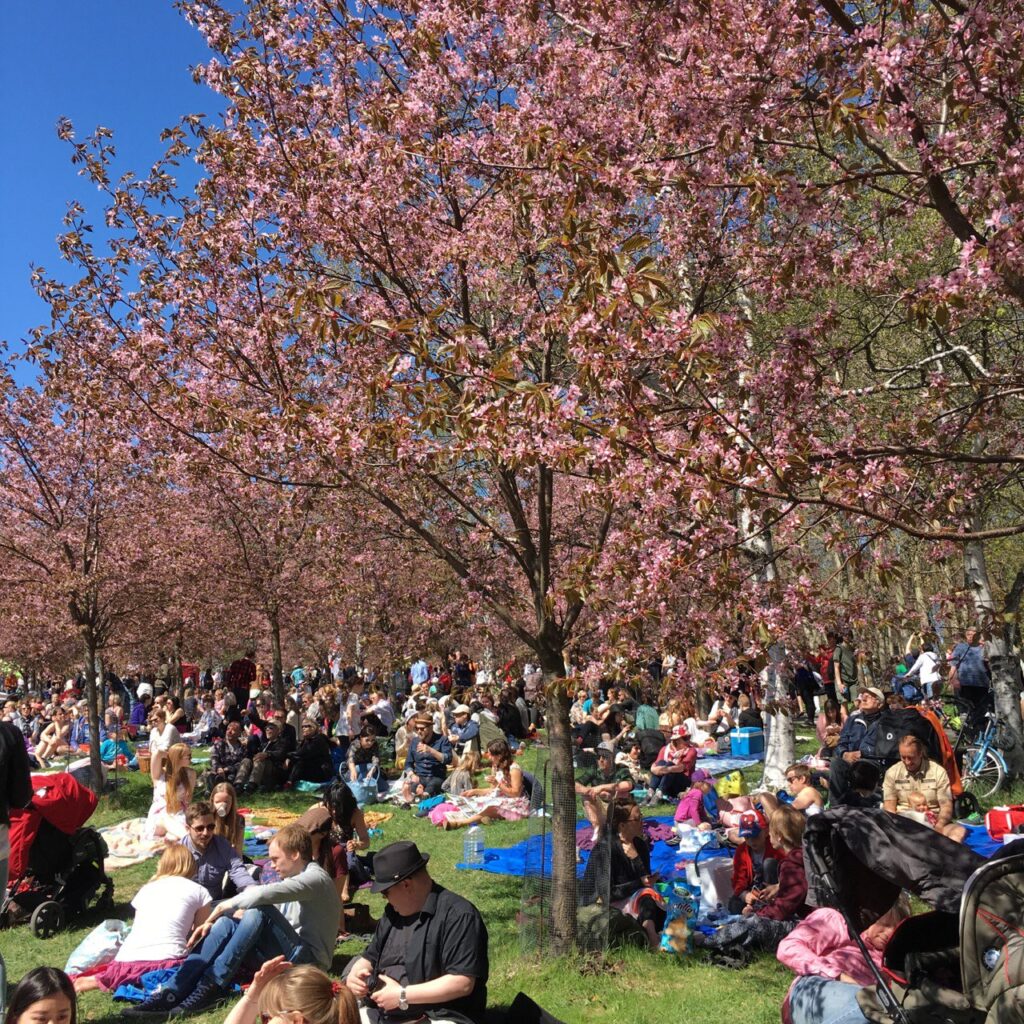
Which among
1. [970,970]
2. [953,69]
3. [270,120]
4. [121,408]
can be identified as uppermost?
[270,120]

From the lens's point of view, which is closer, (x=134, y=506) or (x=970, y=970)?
(x=970, y=970)

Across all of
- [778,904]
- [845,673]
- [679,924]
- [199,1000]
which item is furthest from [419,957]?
[845,673]

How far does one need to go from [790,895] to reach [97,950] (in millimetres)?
5129

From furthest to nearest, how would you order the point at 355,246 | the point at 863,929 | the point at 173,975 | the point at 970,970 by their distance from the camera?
the point at 355,246 < the point at 173,975 < the point at 863,929 < the point at 970,970

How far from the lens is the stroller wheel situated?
8.49 metres

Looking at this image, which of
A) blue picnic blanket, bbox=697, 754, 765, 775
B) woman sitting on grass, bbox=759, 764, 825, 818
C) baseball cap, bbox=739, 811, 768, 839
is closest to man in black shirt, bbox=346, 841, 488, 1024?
woman sitting on grass, bbox=759, 764, 825, 818

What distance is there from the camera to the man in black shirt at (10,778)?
254 inches

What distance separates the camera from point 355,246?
24.3 ft

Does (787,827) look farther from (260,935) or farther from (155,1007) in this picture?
(155,1007)

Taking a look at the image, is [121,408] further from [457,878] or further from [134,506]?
[134,506]

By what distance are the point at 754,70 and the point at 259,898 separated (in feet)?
19.8

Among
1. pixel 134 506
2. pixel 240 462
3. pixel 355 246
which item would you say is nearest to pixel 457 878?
pixel 240 462

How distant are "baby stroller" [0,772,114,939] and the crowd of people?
84cm

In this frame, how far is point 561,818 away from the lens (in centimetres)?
759
